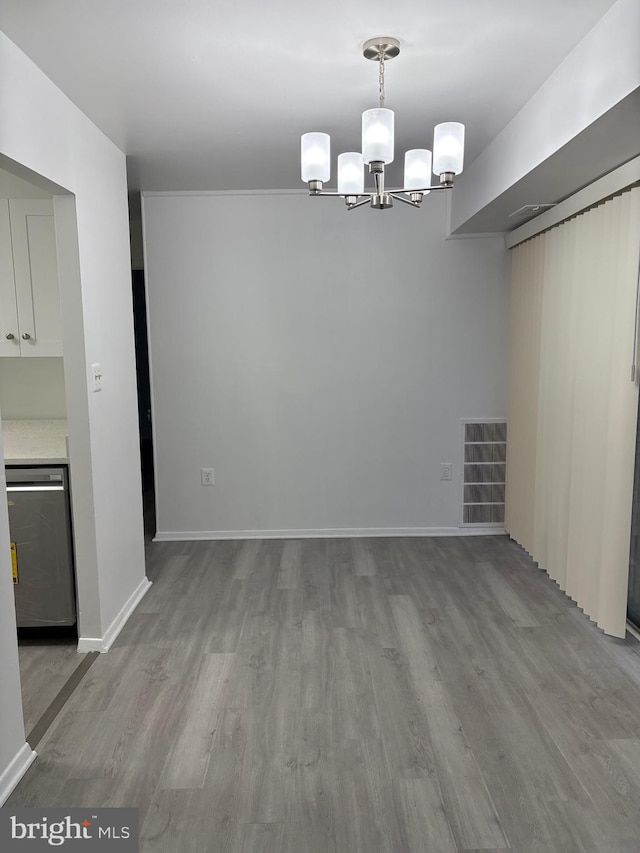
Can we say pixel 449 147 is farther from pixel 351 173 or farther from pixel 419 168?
pixel 351 173

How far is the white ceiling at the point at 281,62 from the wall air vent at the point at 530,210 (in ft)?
1.62

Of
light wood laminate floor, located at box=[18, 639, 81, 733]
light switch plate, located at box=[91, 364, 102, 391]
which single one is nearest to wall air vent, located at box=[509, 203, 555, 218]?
light switch plate, located at box=[91, 364, 102, 391]

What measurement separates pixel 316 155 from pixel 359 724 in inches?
86.4

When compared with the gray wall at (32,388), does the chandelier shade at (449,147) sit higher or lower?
higher

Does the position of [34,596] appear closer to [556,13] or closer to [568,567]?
[568,567]

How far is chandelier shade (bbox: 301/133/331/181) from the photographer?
2367mm

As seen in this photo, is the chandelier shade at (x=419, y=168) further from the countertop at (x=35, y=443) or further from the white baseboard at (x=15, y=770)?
the white baseboard at (x=15, y=770)

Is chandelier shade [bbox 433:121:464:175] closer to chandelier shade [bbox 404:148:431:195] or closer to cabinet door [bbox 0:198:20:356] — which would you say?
chandelier shade [bbox 404:148:431:195]

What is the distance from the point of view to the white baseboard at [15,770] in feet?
6.77

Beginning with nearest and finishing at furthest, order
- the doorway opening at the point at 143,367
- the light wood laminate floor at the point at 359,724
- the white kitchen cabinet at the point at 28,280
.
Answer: the light wood laminate floor at the point at 359,724
the white kitchen cabinet at the point at 28,280
the doorway opening at the point at 143,367

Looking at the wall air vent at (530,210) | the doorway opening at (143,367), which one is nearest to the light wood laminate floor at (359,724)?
the wall air vent at (530,210)

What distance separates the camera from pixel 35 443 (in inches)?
131

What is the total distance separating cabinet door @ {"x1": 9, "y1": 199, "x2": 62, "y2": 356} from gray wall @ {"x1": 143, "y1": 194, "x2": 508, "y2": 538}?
123cm

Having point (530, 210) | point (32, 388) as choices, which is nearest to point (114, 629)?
point (32, 388)
